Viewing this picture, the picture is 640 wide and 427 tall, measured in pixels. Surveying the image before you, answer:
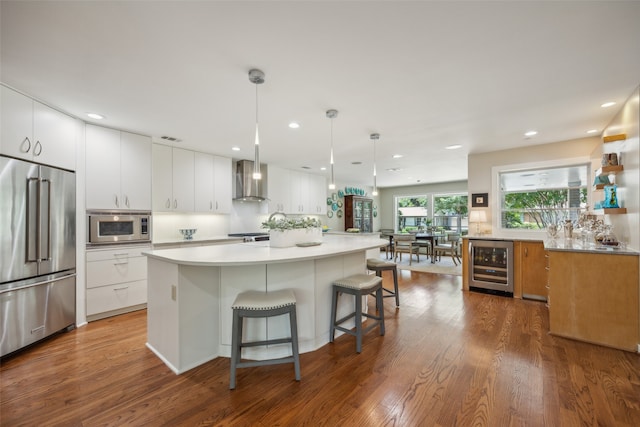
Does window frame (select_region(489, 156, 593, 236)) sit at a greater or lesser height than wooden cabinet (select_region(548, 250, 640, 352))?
greater

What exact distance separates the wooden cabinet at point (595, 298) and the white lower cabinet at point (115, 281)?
16.0 feet

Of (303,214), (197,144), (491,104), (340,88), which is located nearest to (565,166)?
(491,104)

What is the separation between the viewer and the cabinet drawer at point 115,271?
10.4 feet

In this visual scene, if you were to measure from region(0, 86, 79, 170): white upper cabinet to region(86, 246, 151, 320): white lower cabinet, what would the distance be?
3.69 feet

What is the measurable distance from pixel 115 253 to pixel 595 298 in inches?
209

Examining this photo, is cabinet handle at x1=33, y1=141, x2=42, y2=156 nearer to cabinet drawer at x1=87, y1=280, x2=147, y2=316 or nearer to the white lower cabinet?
the white lower cabinet

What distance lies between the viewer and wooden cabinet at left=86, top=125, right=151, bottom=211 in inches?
127

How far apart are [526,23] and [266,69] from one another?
1731 mm

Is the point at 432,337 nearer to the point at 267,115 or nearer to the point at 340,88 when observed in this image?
the point at 340,88

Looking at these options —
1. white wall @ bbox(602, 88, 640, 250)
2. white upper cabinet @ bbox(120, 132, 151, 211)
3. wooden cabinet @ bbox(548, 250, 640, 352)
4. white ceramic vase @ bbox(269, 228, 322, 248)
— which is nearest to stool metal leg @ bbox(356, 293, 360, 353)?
white ceramic vase @ bbox(269, 228, 322, 248)

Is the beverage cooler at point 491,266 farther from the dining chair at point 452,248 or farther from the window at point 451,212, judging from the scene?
the window at point 451,212

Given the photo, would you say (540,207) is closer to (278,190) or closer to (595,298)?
(595,298)

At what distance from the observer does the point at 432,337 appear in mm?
2664

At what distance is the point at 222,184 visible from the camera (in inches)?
193
